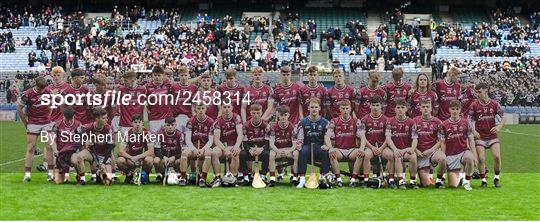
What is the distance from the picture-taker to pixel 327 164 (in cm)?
1253

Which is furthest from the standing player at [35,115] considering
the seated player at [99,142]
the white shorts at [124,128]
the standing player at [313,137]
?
the standing player at [313,137]

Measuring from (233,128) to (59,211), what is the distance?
3585 millimetres

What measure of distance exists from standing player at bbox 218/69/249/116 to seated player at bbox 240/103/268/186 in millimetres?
793

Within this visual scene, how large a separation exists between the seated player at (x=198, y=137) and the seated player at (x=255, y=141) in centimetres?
52

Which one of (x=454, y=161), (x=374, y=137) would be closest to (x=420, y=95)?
(x=374, y=137)

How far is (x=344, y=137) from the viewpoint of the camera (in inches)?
499

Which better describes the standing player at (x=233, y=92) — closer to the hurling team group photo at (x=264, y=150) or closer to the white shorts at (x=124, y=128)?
the hurling team group photo at (x=264, y=150)

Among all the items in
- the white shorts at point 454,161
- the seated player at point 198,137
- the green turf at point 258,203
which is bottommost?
the green turf at point 258,203

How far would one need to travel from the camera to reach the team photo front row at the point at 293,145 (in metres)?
12.5

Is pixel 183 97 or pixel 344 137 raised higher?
pixel 183 97

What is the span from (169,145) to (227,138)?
0.86m

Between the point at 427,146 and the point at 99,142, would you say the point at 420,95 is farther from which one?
the point at 99,142

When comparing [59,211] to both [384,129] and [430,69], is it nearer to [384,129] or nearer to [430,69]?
[384,129]

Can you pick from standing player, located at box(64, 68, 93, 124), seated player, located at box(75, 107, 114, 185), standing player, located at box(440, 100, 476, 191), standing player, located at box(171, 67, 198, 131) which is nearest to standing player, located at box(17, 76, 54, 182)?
standing player, located at box(64, 68, 93, 124)
